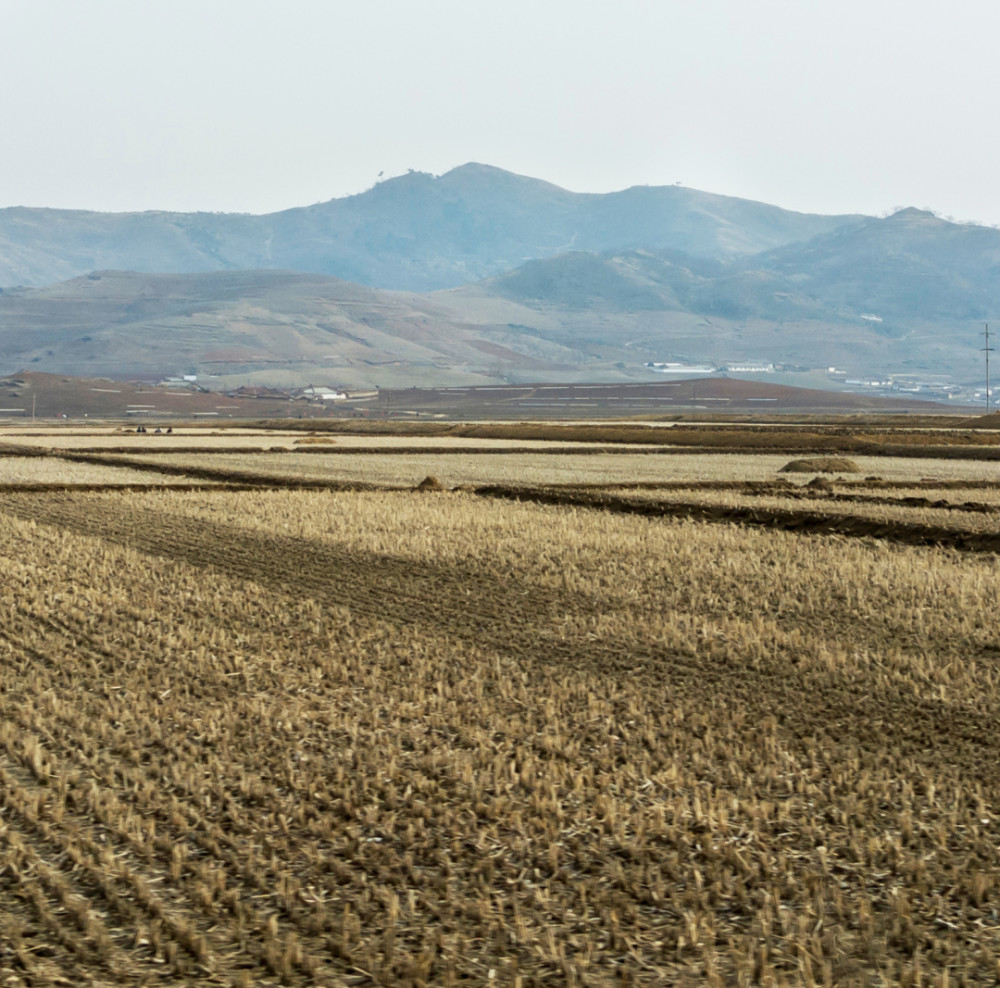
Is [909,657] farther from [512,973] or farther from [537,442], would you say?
[537,442]

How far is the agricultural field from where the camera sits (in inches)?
231

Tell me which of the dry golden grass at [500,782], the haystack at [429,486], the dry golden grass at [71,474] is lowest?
the dry golden grass at [500,782]

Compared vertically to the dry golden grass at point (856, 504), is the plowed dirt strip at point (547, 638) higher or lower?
lower

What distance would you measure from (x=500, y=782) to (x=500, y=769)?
23 cm

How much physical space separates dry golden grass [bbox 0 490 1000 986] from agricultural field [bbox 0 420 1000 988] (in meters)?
0.03

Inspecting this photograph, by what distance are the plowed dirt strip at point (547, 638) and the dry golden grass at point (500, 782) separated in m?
0.06

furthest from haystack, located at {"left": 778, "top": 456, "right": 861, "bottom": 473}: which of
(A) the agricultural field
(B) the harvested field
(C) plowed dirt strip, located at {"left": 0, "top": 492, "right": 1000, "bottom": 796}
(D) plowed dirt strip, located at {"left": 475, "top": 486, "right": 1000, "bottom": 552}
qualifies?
(C) plowed dirt strip, located at {"left": 0, "top": 492, "right": 1000, "bottom": 796}

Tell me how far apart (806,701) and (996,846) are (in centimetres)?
324

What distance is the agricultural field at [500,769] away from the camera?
588cm

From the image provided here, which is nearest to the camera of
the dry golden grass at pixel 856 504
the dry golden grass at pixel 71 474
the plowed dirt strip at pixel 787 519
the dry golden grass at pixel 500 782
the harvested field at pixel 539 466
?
the dry golden grass at pixel 500 782

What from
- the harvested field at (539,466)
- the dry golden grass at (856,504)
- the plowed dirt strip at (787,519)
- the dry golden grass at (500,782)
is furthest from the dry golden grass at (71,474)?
the dry golden grass at (500,782)

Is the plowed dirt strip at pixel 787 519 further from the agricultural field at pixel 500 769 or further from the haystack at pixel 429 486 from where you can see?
the agricultural field at pixel 500 769

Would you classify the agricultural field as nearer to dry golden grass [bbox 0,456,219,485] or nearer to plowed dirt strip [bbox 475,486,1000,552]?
plowed dirt strip [bbox 475,486,1000,552]

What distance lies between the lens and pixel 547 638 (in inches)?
508
